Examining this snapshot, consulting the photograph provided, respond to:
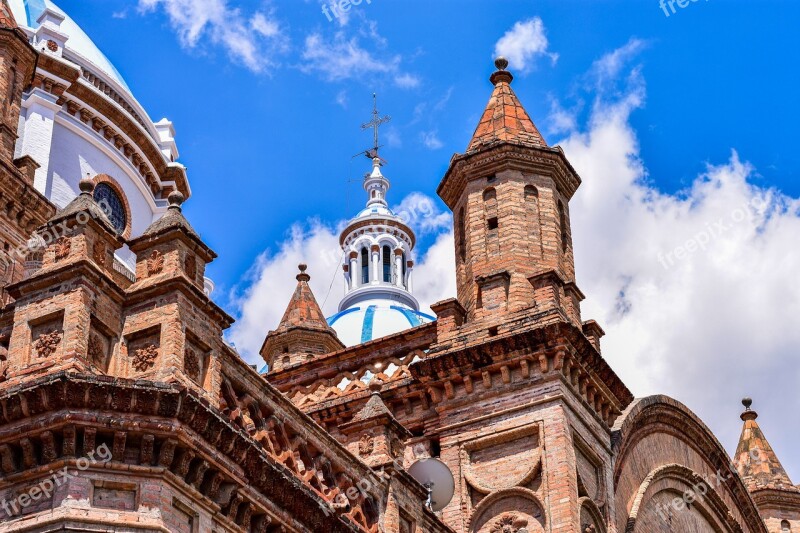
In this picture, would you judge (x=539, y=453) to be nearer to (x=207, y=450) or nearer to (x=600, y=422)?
(x=600, y=422)

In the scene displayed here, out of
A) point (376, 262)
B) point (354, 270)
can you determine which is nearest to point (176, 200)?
point (376, 262)

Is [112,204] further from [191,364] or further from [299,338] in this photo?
[191,364]

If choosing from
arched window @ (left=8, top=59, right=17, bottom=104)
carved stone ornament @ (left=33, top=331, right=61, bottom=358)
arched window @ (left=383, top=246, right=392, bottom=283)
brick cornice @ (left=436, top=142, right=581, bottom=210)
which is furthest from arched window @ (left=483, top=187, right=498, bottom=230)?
arched window @ (left=383, top=246, right=392, bottom=283)

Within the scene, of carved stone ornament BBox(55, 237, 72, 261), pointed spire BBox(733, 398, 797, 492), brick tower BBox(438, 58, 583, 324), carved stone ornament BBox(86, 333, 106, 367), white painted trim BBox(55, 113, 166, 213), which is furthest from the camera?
pointed spire BBox(733, 398, 797, 492)

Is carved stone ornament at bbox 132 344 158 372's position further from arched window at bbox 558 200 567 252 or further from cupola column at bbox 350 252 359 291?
cupola column at bbox 350 252 359 291

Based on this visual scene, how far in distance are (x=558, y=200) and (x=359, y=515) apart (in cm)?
1093

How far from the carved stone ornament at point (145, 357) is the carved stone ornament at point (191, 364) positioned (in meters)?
0.32

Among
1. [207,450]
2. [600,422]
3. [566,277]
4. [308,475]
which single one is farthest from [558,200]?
[207,450]

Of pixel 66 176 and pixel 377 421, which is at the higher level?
pixel 66 176

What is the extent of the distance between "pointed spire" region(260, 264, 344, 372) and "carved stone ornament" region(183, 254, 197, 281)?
19.2 m

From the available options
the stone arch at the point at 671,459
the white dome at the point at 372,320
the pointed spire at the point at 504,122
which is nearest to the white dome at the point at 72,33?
the pointed spire at the point at 504,122

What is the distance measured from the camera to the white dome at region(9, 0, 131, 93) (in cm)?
3309

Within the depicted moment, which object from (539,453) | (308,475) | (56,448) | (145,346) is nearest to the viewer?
(56,448)

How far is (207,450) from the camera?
600 inches
